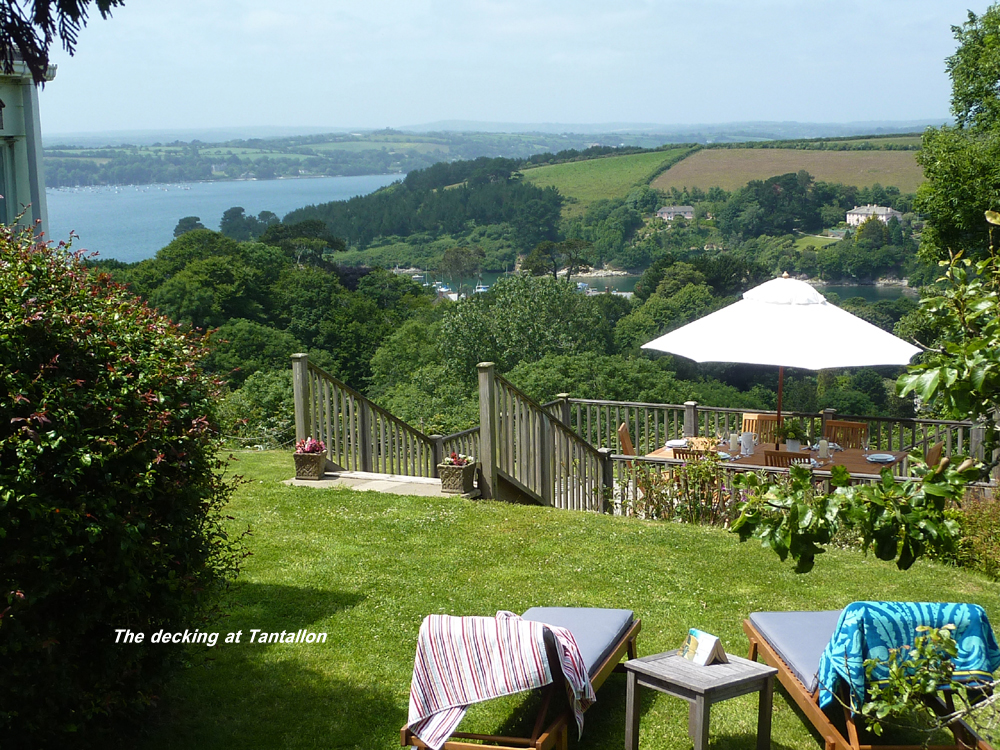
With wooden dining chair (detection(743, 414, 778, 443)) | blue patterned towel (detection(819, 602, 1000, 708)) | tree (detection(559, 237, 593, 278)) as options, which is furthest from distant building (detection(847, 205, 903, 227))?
blue patterned towel (detection(819, 602, 1000, 708))

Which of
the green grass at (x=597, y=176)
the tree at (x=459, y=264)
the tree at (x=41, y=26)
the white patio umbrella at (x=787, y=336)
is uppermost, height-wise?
the green grass at (x=597, y=176)

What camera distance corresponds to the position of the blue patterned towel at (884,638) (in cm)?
381

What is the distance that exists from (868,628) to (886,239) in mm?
108387

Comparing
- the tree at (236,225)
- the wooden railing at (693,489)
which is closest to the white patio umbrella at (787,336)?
the wooden railing at (693,489)

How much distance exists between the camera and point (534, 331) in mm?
57062

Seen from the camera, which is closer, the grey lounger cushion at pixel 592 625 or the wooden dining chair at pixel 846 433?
the grey lounger cushion at pixel 592 625

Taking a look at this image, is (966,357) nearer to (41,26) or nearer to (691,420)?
(41,26)

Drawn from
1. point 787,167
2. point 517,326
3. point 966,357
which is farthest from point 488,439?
point 787,167

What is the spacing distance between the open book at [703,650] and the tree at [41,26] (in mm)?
3331

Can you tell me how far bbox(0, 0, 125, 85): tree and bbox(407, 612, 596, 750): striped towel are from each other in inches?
98.9

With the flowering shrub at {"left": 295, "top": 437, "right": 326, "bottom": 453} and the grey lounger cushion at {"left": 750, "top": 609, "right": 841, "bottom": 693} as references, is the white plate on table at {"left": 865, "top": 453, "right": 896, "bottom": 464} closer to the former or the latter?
the grey lounger cushion at {"left": 750, "top": 609, "right": 841, "bottom": 693}

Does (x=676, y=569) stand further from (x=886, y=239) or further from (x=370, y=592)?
(x=886, y=239)

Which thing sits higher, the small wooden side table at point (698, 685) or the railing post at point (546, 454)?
the small wooden side table at point (698, 685)

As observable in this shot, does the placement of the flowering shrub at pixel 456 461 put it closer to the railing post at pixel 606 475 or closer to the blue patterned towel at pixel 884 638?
the railing post at pixel 606 475
